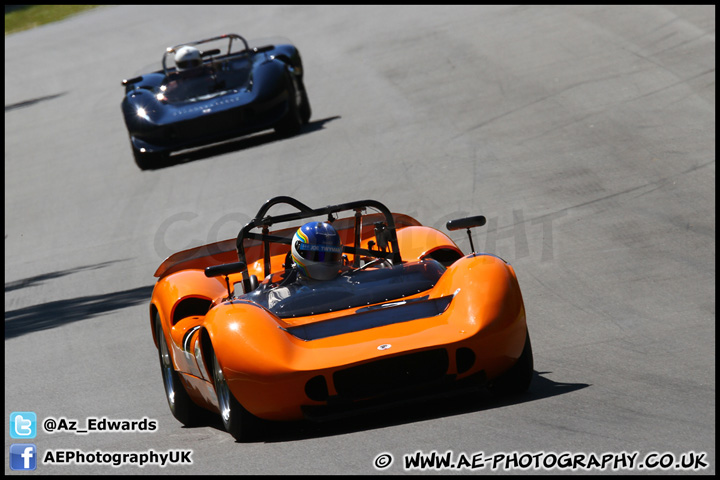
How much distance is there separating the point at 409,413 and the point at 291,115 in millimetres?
11829

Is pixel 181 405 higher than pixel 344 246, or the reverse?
pixel 344 246

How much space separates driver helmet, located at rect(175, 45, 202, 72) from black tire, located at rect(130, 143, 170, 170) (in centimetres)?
128

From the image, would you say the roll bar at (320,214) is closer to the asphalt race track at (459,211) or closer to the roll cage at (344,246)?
the roll cage at (344,246)

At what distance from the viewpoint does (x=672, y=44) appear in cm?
1995

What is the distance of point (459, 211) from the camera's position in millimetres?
13266

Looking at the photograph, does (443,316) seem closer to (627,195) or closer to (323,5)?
(627,195)

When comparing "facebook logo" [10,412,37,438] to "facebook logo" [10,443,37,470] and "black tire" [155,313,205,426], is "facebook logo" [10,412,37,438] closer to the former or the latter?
"facebook logo" [10,443,37,470]

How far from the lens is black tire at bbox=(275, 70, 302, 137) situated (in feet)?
58.1

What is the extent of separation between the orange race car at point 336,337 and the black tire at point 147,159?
10.3m

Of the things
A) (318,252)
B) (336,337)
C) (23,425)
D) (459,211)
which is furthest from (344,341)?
(459,211)

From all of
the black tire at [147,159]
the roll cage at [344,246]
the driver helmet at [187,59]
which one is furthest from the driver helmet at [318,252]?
the driver helmet at [187,59]

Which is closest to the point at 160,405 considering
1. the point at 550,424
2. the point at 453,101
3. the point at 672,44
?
the point at 550,424

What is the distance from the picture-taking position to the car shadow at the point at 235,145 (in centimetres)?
1862

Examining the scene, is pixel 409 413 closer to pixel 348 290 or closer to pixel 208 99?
pixel 348 290
